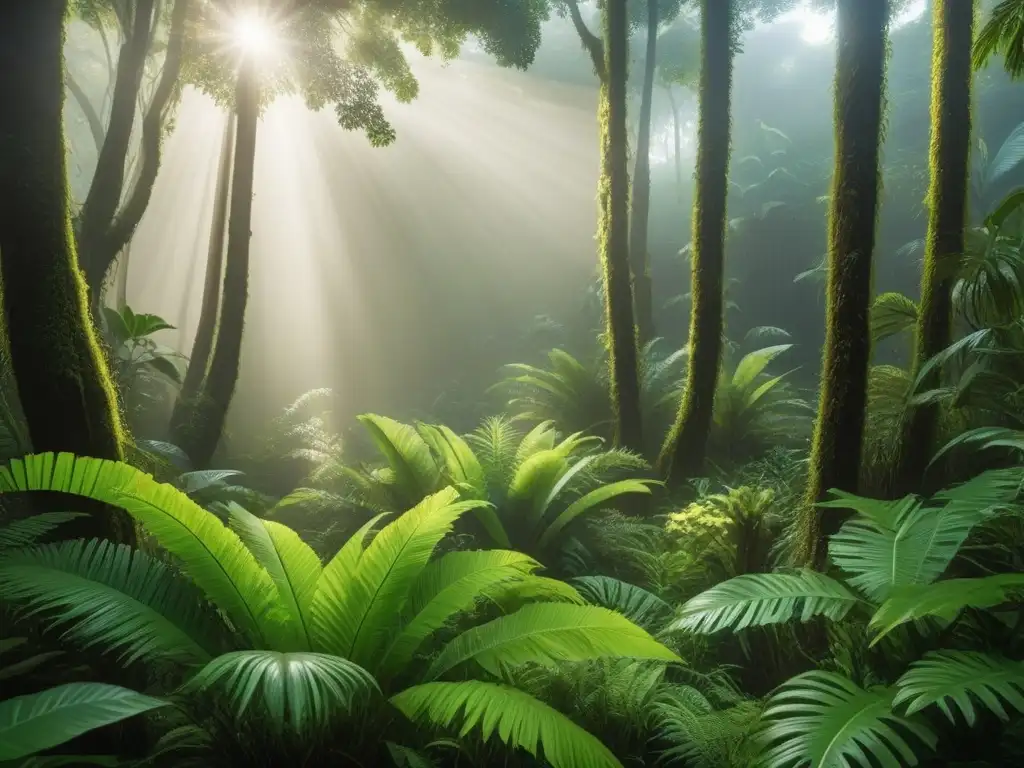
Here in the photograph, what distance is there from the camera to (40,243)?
2.67 meters

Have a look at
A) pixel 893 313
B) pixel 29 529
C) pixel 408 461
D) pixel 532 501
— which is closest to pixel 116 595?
pixel 29 529

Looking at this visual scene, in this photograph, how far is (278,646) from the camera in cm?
255

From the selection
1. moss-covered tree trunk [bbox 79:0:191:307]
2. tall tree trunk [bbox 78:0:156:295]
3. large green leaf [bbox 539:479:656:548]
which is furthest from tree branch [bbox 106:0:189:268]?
large green leaf [bbox 539:479:656:548]

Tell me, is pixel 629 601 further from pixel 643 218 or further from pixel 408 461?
pixel 643 218

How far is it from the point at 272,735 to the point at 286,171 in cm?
2285

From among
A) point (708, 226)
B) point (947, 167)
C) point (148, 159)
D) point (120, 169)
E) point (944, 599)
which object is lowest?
point (944, 599)

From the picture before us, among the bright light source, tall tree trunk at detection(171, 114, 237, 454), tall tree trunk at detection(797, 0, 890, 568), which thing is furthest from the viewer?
tall tree trunk at detection(171, 114, 237, 454)

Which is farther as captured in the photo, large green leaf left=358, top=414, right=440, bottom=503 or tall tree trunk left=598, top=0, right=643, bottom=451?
tall tree trunk left=598, top=0, right=643, bottom=451

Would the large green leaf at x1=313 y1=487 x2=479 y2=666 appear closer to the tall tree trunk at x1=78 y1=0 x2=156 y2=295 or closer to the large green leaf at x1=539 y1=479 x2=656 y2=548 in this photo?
the large green leaf at x1=539 y1=479 x2=656 y2=548

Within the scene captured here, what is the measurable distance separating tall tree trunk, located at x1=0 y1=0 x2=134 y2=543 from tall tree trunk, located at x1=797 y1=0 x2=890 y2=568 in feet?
12.7

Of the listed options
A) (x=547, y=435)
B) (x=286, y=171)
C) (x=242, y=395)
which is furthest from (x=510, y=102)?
(x=547, y=435)

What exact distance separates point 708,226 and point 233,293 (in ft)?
16.3

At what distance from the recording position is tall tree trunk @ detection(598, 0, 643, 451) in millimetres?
6555

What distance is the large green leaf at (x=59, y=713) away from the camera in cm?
164
